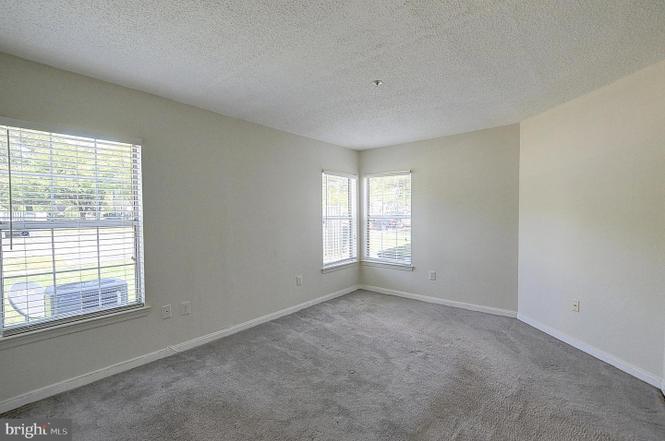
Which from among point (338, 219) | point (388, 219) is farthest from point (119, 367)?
point (388, 219)

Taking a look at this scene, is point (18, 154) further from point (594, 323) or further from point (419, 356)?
point (594, 323)

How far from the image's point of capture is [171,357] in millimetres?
2820

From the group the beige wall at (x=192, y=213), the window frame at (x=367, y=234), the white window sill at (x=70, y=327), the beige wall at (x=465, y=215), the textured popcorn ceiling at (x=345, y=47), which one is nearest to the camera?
the textured popcorn ceiling at (x=345, y=47)

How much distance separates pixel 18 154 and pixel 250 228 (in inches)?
78.0

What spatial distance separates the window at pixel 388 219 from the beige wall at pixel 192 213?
110 cm

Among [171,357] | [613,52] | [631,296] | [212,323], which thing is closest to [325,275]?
[212,323]

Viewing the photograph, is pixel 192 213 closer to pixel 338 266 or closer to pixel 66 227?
pixel 66 227

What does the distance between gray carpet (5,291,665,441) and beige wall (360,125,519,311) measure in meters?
0.91

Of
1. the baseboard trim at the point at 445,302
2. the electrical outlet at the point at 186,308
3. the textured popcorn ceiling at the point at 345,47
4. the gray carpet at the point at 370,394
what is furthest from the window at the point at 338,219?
the electrical outlet at the point at 186,308

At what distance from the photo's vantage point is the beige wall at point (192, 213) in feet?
7.26

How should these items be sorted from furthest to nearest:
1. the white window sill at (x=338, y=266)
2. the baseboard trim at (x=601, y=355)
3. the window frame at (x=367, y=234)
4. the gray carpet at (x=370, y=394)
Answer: the window frame at (x=367, y=234) → the white window sill at (x=338, y=266) → the baseboard trim at (x=601, y=355) → the gray carpet at (x=370, y=394)

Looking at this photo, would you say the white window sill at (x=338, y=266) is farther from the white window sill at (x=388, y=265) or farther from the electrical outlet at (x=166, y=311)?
the electrical outlet at (x=166, y=311)

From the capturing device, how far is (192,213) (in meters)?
3.03

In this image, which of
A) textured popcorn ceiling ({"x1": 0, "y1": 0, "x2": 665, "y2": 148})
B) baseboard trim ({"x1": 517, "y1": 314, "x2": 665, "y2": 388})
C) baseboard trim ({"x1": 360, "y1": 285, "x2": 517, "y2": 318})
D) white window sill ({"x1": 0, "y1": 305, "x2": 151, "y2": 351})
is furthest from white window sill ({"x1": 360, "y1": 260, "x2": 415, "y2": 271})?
white window sill ({"x1": 0, "y1": 305, "x2": 151, "y2": 351})
